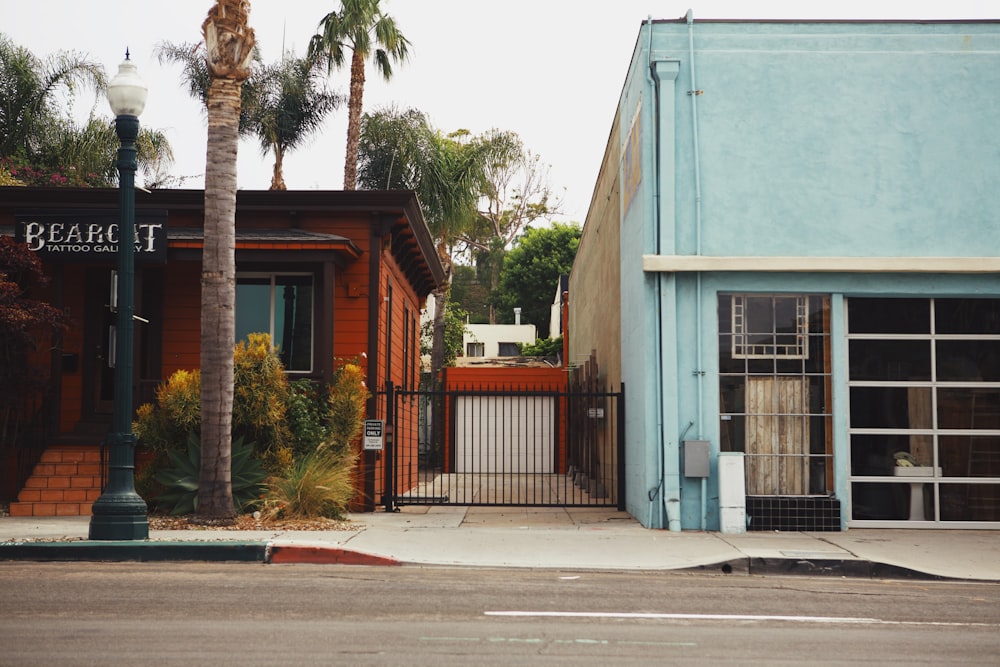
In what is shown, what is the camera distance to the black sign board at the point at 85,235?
14.6 metres

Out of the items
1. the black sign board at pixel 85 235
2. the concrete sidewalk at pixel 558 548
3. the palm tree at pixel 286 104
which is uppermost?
the palm tree at pixel 286 104

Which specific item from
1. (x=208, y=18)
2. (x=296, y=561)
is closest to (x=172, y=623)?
(x=296, y=561)

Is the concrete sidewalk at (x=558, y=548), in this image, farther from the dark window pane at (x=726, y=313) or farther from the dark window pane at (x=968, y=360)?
the dark window pane at (x=726, y=313)

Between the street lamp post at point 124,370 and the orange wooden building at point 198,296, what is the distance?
12.6 feet

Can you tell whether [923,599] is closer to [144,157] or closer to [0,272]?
[0,272]

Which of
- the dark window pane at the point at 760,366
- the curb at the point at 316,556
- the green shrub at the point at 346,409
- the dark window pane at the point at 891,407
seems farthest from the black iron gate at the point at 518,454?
the curb at the point at 316,556

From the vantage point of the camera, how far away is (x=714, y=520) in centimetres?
1302

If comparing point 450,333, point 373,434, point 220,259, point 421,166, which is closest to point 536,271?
point 450,333

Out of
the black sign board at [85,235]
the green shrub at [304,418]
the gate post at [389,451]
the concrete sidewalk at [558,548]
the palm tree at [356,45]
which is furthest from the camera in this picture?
the palm tree at [356,45]

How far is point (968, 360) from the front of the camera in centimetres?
1359

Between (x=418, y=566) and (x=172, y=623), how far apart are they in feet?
11.5

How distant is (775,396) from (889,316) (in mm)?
1873

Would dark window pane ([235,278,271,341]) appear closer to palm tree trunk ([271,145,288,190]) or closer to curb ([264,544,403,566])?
curb ([264,544,403,566])

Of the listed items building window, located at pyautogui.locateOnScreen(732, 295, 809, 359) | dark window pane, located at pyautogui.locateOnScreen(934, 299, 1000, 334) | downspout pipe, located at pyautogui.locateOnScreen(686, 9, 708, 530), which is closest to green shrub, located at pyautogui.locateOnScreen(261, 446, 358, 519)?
downspout pipe, located at pyautogui.locateOnScreen(686, 9, 708, 530)
